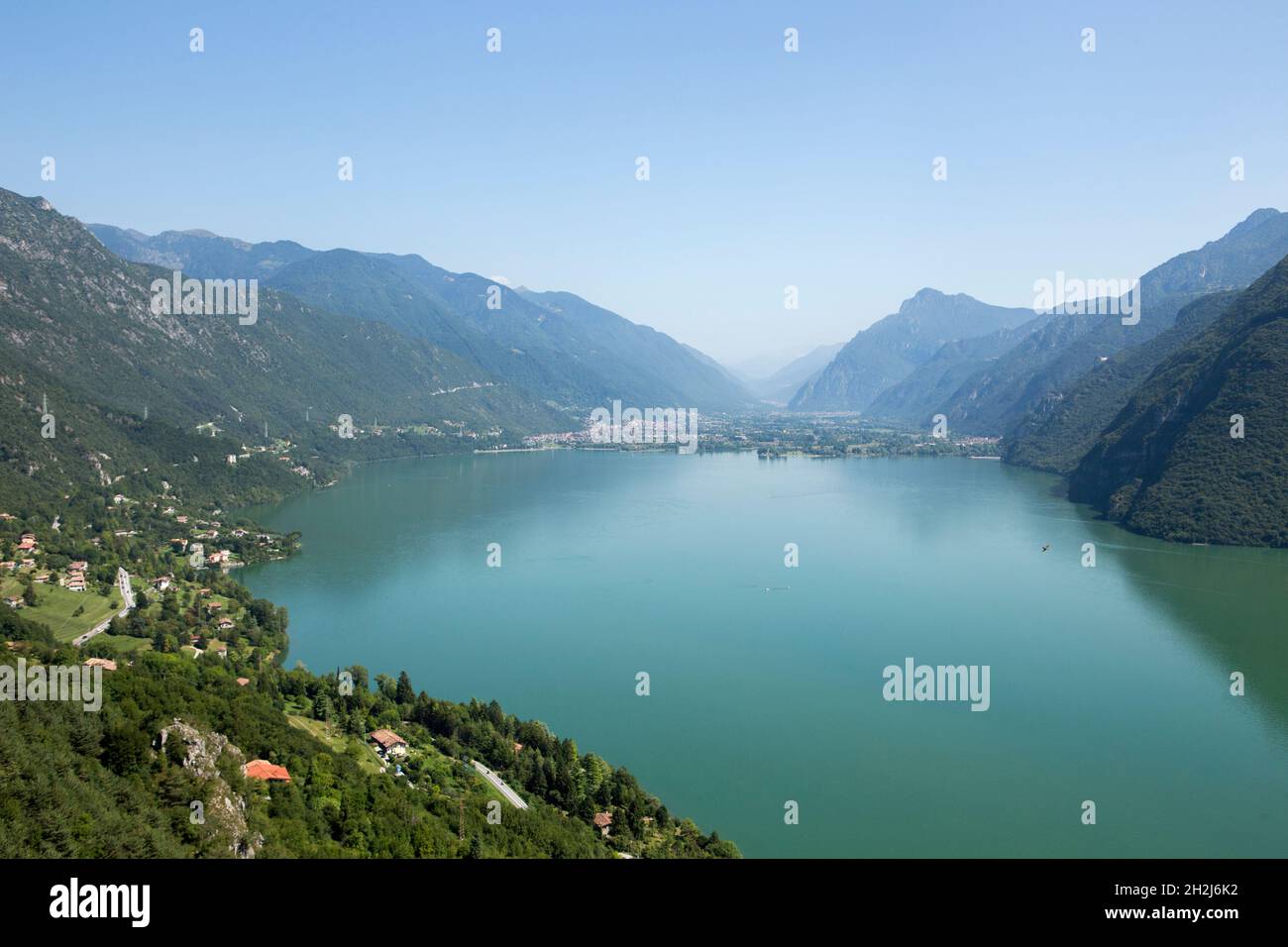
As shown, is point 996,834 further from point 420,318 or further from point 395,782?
point 420,318

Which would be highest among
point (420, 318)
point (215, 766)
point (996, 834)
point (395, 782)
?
point (420, 318)

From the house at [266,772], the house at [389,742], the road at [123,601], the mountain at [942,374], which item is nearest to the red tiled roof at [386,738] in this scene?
the house at [389,742]

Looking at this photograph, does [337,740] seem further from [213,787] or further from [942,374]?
[942,374]

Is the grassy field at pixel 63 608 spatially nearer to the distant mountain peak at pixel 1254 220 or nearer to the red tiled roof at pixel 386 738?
the red tiled roof at pixel 386 738

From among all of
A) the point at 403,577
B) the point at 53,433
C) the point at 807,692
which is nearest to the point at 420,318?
the point at 53,433

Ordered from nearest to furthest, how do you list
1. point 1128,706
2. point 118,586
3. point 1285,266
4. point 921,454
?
point 1128,706
point 118,586
point 1285,266
point 921,454
